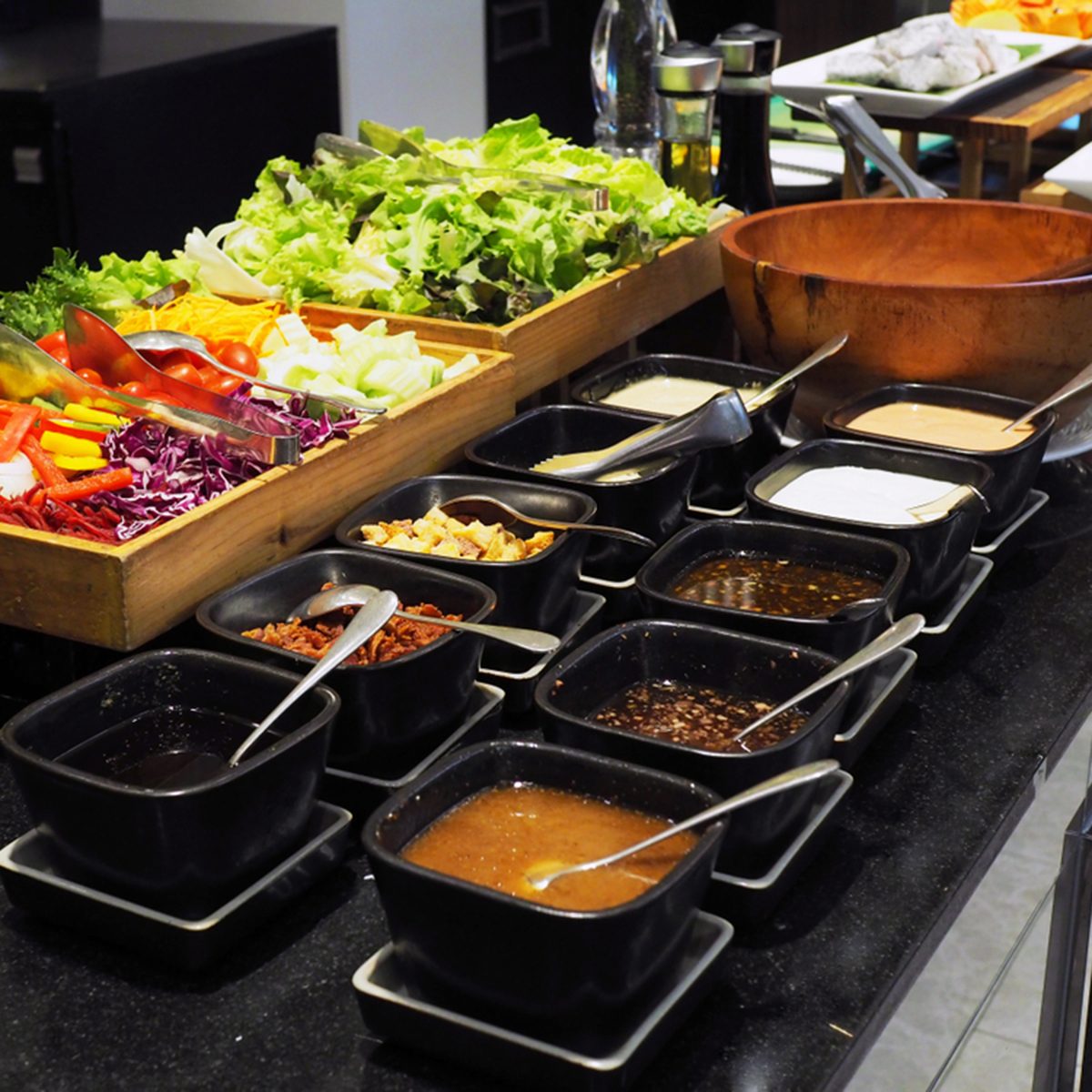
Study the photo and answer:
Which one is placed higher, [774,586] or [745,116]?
[745,116]

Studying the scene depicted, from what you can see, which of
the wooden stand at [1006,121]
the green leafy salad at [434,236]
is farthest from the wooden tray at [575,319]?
the wooden stand at [1006,121]

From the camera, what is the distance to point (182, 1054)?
0.91m

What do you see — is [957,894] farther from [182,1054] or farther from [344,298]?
[344,298]

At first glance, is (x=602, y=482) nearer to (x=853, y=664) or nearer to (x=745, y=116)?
(x=853, y=664)

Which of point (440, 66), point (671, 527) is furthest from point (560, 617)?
point (440, 66)

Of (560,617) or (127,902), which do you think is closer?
(127,902)

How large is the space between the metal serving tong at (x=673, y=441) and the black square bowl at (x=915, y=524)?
54mm

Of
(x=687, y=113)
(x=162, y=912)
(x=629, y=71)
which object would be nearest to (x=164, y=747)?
(x=162, y=912)

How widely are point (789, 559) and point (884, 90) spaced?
2033 mm

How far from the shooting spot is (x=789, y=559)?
51.8 inches

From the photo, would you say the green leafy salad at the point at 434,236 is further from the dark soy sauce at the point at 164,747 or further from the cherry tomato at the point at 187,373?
the dark soy sauce at the point at 164,747

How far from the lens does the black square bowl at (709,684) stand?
979mm

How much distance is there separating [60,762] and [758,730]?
1.52 feet

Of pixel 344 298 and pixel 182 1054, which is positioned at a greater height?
pixel 344 298
